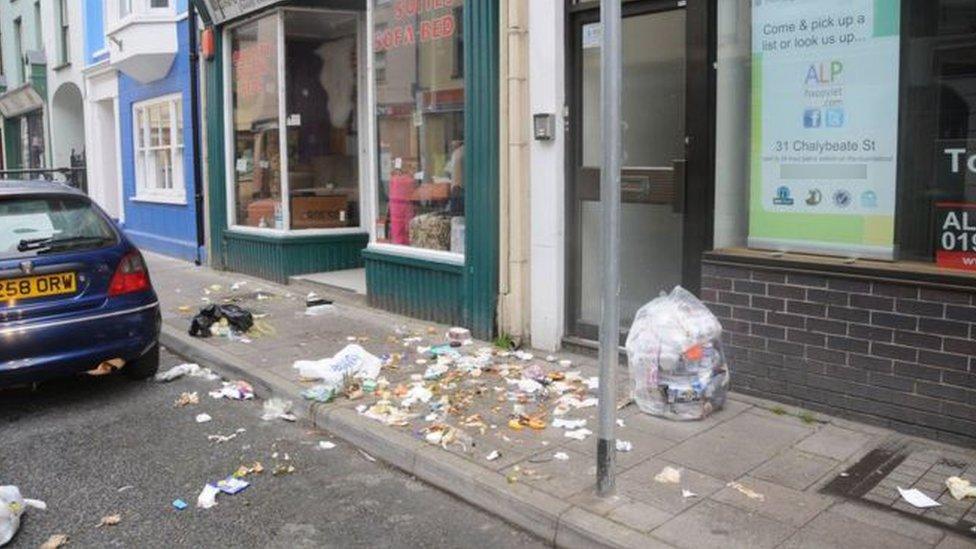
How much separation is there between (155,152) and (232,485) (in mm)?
11475

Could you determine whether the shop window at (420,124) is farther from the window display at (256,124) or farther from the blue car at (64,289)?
the blue car at (64,289)

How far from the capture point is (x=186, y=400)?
6.36 meters

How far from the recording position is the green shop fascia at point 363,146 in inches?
294

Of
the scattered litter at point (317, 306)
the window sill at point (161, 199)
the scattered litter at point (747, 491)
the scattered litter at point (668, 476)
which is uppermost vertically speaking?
the window sill at point (161, 199)

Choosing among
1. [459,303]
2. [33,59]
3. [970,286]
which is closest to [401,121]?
[459,303]

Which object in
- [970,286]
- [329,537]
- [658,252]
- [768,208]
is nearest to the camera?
[329,537]

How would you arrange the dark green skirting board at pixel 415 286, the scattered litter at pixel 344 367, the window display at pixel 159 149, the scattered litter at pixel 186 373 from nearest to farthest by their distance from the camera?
the scattered litter at pixel 344 367 → the scattered litter at pixel 186 373 → the dark green skirting board at pixel 415 286 → the window display at pixel 159 149

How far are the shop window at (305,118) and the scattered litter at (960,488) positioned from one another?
27.1 ft

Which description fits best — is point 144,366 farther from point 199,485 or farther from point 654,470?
point 654,470

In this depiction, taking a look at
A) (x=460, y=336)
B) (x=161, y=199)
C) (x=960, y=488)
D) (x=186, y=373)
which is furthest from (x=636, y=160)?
(x=161, y=199)

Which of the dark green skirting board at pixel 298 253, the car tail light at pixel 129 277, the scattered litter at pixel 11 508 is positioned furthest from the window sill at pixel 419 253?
the scattered litter at pixel 11 508

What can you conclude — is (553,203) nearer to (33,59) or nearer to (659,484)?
(659,484)

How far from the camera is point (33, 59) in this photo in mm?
20047

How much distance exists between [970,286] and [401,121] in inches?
221
